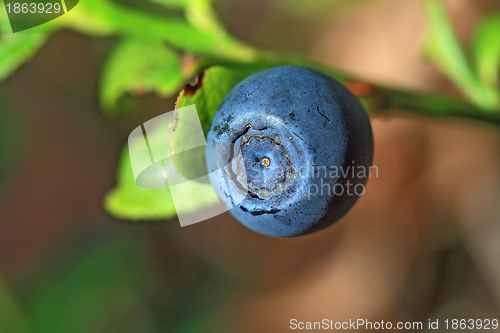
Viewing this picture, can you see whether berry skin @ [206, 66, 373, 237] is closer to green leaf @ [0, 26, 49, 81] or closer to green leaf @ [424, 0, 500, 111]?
green leaf @ [0, 26, 49, 81]

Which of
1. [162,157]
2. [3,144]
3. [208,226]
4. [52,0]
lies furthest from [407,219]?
[3,144]

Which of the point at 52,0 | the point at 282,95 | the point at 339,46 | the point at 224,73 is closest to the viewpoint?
the point at 282,95

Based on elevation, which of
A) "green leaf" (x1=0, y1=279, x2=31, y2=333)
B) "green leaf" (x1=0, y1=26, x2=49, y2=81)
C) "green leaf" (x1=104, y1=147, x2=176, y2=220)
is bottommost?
"green leaf" (x1=0, y1=279, x2=31, y2=333)

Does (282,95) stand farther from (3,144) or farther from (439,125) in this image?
(3,144)

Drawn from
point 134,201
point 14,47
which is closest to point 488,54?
point 134,201

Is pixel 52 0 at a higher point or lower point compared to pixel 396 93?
higher

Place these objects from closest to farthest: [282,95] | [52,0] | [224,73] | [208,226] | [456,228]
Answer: [282,95]
[224,73]
[52,0]
[456,228]
[208,226]

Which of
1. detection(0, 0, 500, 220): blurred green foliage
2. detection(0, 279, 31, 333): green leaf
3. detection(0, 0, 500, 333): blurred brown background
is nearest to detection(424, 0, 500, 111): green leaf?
detection(0, 0, 500, 220): blurred green foliage
